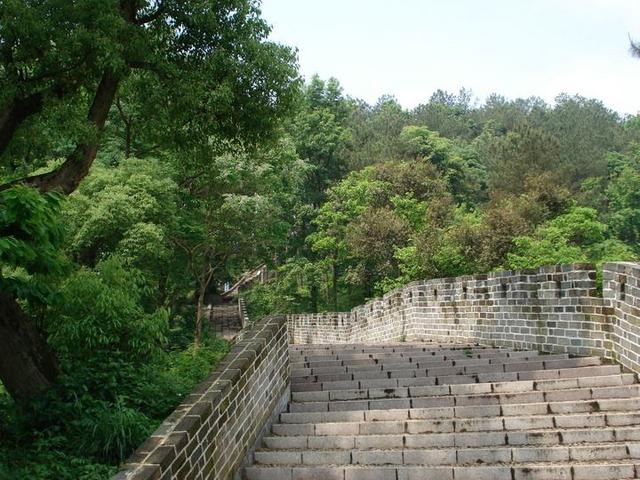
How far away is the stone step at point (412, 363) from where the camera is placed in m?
7.28

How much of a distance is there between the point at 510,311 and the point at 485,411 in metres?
4.00

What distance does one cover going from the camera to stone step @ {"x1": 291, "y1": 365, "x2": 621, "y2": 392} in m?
6.52

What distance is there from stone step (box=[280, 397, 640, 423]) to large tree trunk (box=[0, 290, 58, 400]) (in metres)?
3.94

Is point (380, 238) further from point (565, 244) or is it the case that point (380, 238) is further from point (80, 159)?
point (80, 159)

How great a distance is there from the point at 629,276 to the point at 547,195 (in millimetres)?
20880

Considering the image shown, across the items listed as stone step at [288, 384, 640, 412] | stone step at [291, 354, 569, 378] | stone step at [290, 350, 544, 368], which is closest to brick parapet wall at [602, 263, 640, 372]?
stone step at [288, 384, 640, 412]

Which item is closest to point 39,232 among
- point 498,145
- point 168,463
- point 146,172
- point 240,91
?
point 168,463

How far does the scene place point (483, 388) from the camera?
6180 mm

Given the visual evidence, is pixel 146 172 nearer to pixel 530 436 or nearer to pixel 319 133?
pixel 530 436

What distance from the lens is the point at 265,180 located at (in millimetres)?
19672

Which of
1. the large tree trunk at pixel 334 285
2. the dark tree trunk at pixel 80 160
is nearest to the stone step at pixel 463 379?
the dark tree trunk at pixel 80 160

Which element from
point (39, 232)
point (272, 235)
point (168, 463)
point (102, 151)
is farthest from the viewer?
point (272, 235)

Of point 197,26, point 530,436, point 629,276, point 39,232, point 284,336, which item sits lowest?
point 530,436

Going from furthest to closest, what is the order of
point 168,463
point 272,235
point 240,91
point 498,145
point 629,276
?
point 498,145 → point 272,235 → point 240,91 → point 629,276 → point 168,463
